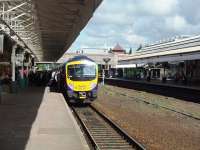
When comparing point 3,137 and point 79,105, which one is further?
point 79,105

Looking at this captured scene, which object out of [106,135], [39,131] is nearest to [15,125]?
[39,131]

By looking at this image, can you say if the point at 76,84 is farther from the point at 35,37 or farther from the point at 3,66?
the point at 3,66

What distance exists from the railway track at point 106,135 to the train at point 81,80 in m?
5.21

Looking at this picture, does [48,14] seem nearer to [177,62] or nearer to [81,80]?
[81,80]

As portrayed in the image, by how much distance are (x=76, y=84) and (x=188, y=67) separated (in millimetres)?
41990

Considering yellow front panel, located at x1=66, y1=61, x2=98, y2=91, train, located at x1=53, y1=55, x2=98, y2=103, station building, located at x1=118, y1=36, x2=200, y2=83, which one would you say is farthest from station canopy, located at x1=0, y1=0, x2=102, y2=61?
station building, located at x1=118, y1=36, x2=200, y2=83

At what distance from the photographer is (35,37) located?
137 ft

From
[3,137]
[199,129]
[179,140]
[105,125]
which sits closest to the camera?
[3,137]

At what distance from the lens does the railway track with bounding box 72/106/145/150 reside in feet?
49.8

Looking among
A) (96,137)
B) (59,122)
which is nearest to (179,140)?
(96,137)

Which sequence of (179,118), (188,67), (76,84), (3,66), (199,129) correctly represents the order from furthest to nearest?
(188,67) → (3,66) → (76,84) → (179,118) → (199,129)

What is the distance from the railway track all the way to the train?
5.21m

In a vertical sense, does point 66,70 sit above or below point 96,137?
above

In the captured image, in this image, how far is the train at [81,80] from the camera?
99.1 feet
